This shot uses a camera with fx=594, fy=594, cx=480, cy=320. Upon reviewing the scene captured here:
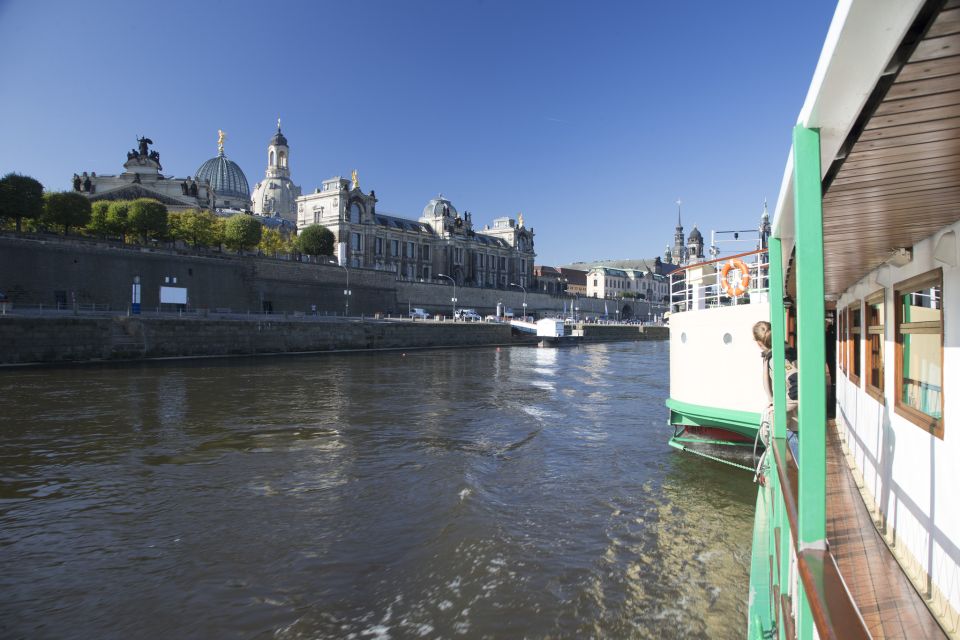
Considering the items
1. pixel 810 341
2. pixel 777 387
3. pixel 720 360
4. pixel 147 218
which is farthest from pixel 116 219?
pixel 810 341

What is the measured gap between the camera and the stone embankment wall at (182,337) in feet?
87.6

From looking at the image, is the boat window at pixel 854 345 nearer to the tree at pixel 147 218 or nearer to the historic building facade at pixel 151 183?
the tree at pixel 147 218

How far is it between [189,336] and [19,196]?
766 inches

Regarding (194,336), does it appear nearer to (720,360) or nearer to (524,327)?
(720,360)

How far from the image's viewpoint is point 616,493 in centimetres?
915

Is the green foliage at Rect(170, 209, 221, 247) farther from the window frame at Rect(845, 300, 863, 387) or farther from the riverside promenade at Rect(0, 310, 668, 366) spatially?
the window frame at Rect(845, 300, 863, 387)

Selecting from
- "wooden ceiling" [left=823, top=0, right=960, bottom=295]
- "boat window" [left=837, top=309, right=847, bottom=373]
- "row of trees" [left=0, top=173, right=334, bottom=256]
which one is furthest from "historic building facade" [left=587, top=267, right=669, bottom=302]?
"wooden ceiling" [left=823, top=0, right=960, bottom=295]

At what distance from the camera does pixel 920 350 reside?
4.30 m

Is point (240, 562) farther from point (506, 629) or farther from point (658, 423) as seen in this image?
point (658, 423)

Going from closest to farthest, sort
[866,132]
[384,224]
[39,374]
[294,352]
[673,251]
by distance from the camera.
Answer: [866,132], [39,374], [294,352], [384,224], [673,251]

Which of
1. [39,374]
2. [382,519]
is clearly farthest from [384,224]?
[382,519]

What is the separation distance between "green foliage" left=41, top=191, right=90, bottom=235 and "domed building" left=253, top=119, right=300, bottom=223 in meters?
53.1

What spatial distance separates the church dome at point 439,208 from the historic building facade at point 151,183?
3636 cm

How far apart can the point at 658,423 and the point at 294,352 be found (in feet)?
92.2
